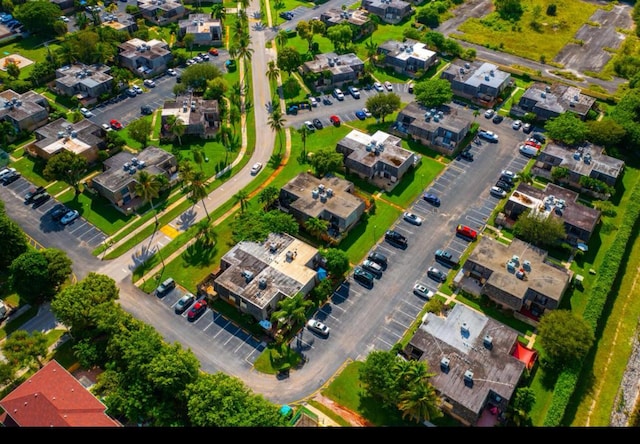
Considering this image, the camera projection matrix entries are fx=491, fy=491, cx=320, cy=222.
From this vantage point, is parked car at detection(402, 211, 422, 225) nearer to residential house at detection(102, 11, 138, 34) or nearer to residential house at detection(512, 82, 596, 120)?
residential house at detection(512, 82, 596, 120)

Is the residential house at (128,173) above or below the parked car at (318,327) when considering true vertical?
above

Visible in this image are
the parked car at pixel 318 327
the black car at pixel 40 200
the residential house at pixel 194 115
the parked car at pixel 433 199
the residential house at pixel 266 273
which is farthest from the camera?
the residential house at pixel 194 115

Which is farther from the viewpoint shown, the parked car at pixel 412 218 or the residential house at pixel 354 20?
the residential house at pixel 354 20

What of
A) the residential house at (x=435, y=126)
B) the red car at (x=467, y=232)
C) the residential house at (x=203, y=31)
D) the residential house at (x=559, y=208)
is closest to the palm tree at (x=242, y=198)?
the red car at (x=467, y=232)

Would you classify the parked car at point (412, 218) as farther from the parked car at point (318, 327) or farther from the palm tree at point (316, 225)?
the parked car at point (318, 327)

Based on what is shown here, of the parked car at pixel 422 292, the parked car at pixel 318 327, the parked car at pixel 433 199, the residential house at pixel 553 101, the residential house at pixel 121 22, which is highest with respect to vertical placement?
the residential house at pixel 553 101

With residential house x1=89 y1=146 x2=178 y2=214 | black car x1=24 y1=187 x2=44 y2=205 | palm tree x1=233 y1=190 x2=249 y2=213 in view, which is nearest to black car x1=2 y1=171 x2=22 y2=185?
black car x1=24 y1=187 x2=44 y2=205
